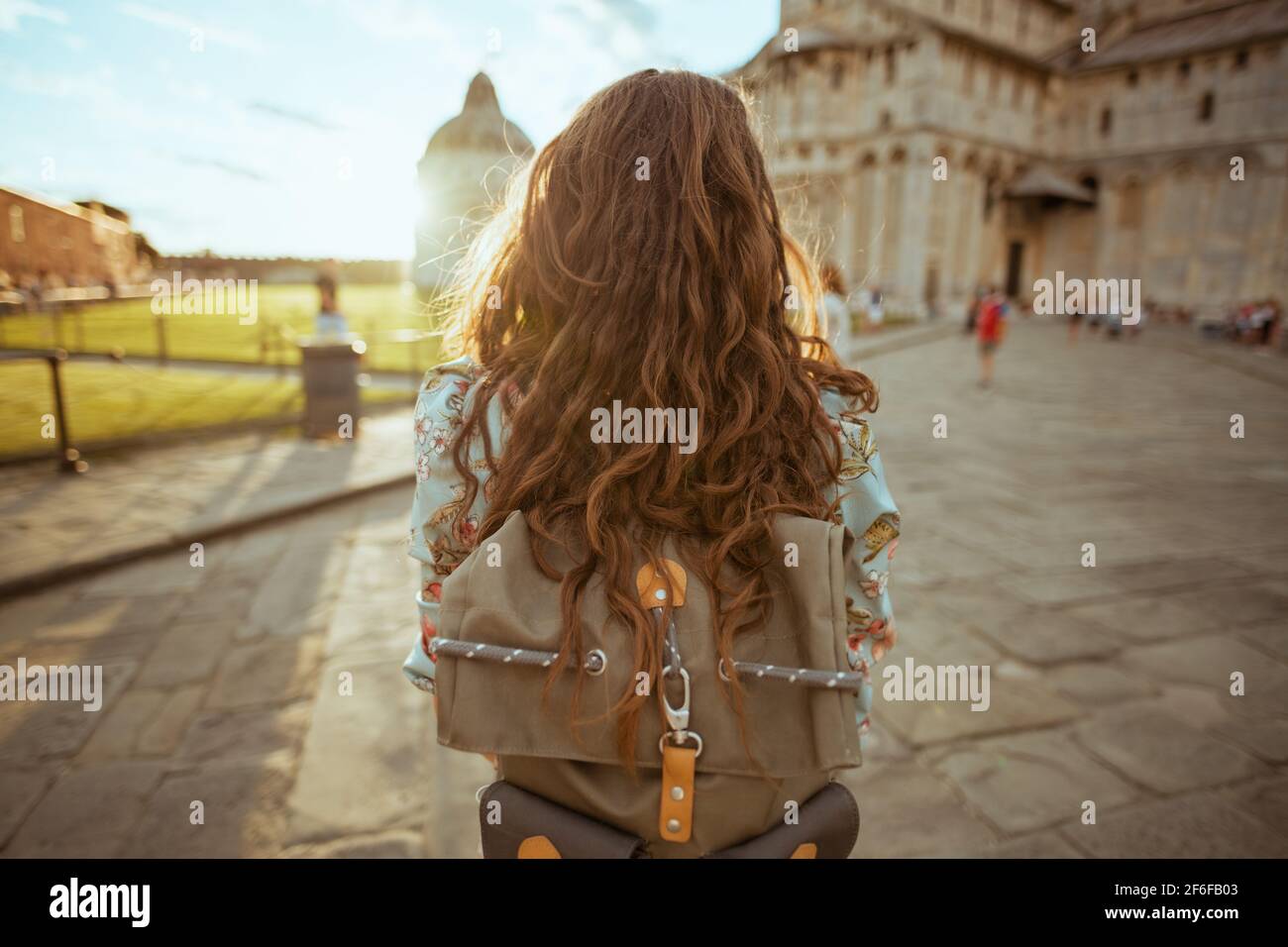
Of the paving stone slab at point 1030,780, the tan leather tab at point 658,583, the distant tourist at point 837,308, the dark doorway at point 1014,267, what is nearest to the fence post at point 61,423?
the distant tourist at point 837,308

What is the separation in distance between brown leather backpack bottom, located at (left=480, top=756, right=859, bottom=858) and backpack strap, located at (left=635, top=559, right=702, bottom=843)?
22 millimetres

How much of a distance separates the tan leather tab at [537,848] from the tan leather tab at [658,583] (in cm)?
42

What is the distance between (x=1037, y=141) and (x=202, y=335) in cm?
4592

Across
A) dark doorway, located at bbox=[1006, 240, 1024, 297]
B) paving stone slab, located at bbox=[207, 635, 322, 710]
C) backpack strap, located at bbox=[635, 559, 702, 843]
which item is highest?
dark doorway, located at bbox=[1006, 240, 1024, 297]

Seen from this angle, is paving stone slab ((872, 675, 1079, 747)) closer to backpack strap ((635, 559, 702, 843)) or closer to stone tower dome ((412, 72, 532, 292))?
backpack strap ((635, 559, 702, 843))

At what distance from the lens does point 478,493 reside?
1.39m

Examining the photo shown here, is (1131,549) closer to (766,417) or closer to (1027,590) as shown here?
(1027,590)

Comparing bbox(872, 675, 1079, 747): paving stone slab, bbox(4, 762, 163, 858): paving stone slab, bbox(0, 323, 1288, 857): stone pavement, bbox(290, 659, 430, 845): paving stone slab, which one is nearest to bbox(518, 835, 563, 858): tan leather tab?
bbox(0, 323, 1288, 857): stone pavement

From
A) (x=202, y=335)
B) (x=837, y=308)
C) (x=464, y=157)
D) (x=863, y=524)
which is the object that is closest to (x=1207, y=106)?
(x=837, y=308)

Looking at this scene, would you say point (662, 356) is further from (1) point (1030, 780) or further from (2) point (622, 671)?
(1) point (1030, 780)

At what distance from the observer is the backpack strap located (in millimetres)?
1115

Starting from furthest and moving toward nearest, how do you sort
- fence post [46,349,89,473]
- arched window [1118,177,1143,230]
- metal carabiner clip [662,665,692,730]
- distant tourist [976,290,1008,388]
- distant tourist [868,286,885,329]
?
arched window [1118,177,1143,230] → distant tourist [868,286,885,329] → distant tourist [976,290,1008,388] → fence post [46,349,89,473] → metal carabiner clip [662,665,692,730]

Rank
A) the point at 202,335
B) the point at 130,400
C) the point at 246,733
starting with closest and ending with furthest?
the point at 246,733, the point at 130,400, the point at 202,335
